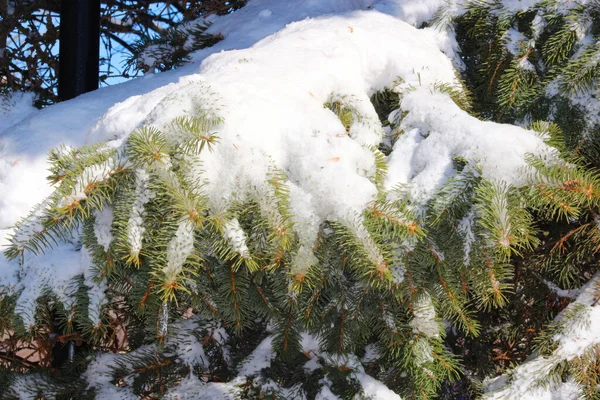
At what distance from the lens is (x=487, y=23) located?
1785 mm

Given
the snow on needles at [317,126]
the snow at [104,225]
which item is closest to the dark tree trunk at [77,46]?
the snow on needles at [317,126]

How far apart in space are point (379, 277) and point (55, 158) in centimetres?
80

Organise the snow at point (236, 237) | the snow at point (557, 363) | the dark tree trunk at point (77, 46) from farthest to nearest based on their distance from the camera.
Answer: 1. the dark tree trunk at point (77, 46)
2. the snow at point (557, 363)
3. the snow at point (236, 237)

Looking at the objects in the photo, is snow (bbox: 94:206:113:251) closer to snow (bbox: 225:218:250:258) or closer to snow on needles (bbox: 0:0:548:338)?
snow on needles (bbox: 0:0:548:338)

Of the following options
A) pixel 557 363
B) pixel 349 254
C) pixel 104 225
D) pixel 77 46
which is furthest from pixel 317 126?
pixel 77 46

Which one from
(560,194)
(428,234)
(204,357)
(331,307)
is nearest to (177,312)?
(204,357)

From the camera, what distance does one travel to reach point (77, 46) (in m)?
2.61

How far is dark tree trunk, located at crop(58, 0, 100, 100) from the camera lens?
2.58 metres

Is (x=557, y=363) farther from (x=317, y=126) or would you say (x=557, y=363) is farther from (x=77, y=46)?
(x=77, y=46)

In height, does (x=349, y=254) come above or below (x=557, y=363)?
above

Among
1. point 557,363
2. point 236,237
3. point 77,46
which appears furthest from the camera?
point 77,46

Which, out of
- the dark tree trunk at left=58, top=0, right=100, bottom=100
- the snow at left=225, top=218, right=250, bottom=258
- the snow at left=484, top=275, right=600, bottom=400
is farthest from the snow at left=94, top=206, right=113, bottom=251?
the dark tree trunk at left=58, top=0, right=100, bottom=100

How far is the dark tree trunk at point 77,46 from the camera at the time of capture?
8.48 ft

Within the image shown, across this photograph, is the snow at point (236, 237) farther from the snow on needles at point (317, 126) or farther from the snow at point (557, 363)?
the snow at point (557, 363)
